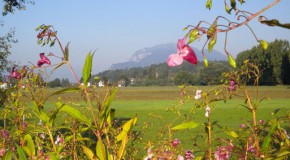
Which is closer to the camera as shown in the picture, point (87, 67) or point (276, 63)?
point (87, 67)

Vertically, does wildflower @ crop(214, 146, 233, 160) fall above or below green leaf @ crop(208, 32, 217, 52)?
below

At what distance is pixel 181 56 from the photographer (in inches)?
Result: 28.8

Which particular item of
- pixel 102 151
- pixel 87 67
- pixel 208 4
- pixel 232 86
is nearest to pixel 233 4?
pixel 208 4

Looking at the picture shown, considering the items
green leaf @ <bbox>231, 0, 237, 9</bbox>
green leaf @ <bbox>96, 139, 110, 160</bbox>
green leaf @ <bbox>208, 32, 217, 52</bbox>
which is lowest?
green leaf @ <bbox>96, 139, 110, 160</bbox>

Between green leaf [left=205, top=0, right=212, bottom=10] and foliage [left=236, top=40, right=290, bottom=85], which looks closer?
green leaf [left=205, top=0, right=212, bottom=10]

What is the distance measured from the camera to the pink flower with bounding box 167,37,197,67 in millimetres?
714

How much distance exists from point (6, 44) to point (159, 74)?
10419 centimetres

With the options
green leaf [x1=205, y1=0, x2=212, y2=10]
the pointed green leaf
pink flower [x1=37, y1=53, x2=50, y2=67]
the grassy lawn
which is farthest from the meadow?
Answer: green leaf [x1=205, y1=0, x2=212, y2=10]

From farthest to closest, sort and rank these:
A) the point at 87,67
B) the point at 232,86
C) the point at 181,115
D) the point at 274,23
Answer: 1. the point at 181,115
2. the point at 232,86
3. the point at 87,67
4. the point at 274,23

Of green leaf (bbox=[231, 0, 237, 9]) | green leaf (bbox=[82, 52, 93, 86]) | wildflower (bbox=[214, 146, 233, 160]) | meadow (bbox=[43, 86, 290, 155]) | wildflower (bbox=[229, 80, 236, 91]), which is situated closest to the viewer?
green leaf (bbox=[231, 0, 237, 9])

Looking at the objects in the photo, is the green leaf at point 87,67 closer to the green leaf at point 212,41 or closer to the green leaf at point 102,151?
the green leaf at point 102,151

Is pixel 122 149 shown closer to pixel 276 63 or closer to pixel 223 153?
pixel 223 153

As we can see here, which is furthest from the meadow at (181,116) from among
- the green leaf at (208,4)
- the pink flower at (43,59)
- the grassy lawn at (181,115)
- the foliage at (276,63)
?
the foliage at (276,63)

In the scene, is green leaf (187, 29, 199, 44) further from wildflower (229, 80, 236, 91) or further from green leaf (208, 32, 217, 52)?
wildflower (229, 80, 236, 91)
